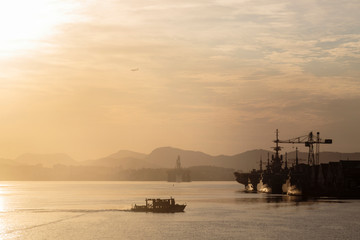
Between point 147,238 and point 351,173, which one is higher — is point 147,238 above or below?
below

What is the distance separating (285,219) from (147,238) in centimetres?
3935

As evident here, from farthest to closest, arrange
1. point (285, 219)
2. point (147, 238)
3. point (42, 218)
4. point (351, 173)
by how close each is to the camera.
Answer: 1. point (351, 173)
2. point (42, 218)
3. point (285, 219)
4. point (147, 238)

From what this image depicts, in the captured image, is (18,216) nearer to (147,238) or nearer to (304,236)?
(147,238)

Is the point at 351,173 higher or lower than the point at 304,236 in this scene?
higher

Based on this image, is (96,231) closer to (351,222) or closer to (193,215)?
(193,215)

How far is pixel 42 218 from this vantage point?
130000 millimetres

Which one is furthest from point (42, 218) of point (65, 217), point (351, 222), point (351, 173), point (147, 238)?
point (351, 173)

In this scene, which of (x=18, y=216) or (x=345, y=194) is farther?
(x=345, y=194)

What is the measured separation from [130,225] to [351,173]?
10926 cm

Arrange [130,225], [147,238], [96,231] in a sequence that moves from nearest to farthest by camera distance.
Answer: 1. [147,238]
2. [96,231]
3. [130,225]

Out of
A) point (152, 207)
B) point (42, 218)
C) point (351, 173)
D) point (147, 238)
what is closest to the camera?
point (147, 238)

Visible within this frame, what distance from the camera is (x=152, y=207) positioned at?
14475 cm

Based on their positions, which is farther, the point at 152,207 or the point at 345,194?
the point at 345,194

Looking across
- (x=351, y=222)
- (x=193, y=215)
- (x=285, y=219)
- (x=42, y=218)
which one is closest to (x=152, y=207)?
(x=193, y=215)
